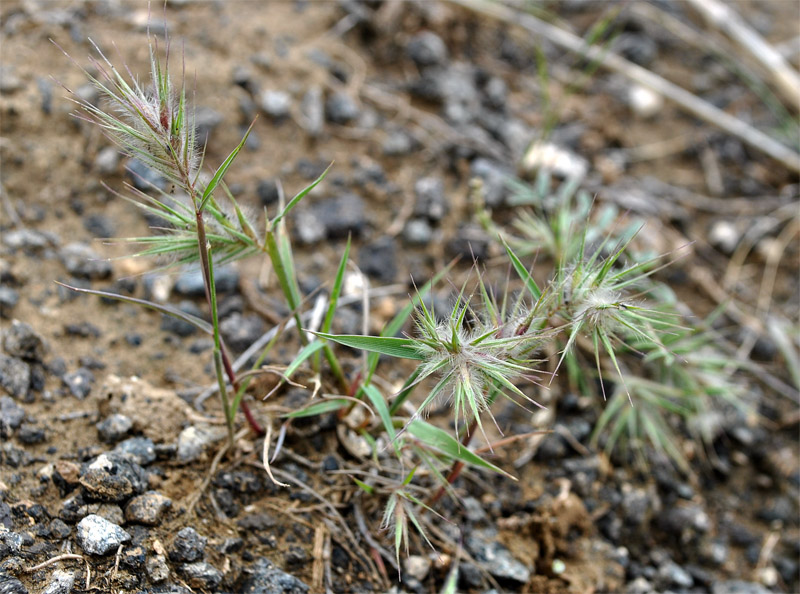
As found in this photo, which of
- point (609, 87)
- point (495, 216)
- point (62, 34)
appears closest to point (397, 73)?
point (495, 216)

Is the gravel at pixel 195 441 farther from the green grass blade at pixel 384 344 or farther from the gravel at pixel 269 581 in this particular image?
the green grass blade at pixel 384 344

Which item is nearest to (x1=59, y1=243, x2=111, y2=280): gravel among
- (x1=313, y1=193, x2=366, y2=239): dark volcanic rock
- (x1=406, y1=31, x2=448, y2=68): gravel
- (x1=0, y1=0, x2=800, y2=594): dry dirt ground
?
(x1=0, y1=0, x2=800, y2=594): dry dirt ground

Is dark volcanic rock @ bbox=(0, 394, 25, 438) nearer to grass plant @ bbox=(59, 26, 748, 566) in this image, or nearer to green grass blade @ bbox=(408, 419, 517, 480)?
grass plant @ bbox=(59, 26, 748, 566)

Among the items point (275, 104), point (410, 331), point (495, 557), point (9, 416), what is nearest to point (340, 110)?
point (275, 104)

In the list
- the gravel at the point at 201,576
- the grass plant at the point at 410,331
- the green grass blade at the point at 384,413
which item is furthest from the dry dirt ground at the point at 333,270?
the green grass blade at the point at 384,413

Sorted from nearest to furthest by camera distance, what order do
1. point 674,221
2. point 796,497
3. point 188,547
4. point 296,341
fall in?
point 188,547, point 296,341, point 796,497, point 674,221

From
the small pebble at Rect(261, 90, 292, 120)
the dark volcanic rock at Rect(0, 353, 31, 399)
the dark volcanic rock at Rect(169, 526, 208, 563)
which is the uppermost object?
the small pebble at Rect(261, 90, 292, 120)

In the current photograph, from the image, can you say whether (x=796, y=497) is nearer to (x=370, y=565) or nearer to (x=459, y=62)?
(x=370, y=565)

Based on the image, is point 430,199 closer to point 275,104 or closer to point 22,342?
point 275,104
